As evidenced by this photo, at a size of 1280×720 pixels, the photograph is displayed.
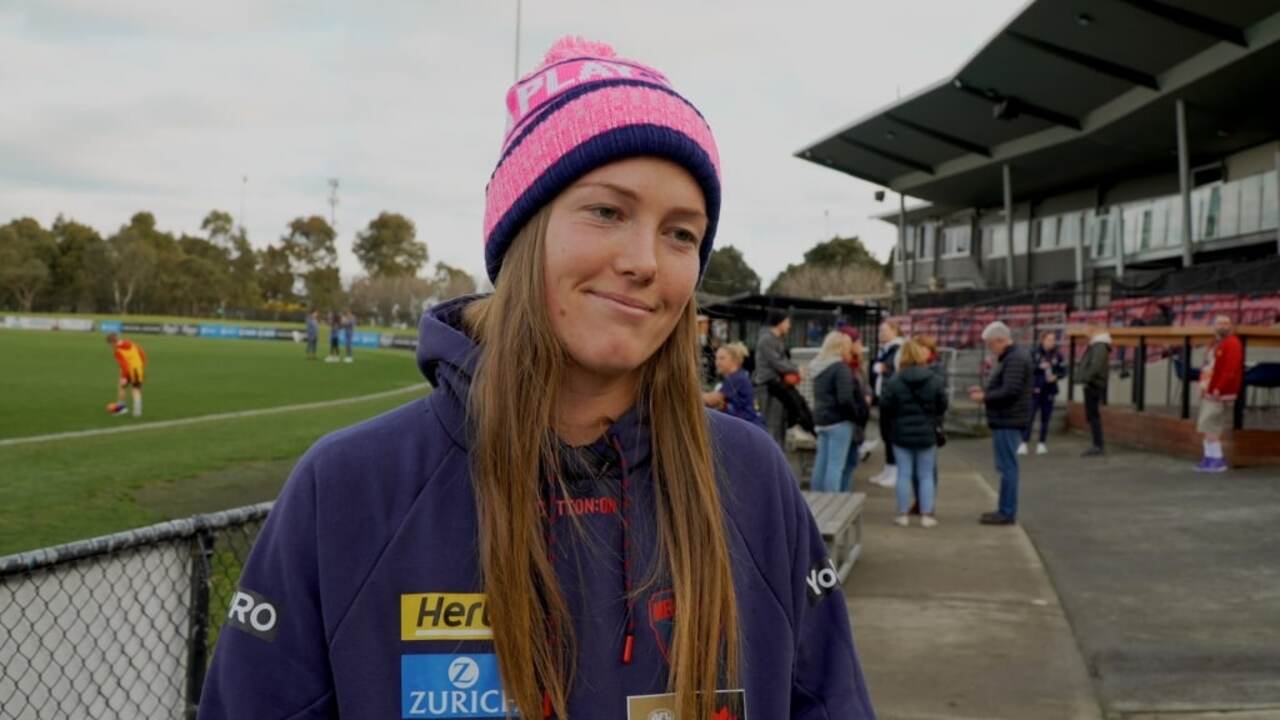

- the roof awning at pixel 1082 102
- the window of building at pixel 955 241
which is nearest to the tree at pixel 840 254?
the window of building at pixel 955 241

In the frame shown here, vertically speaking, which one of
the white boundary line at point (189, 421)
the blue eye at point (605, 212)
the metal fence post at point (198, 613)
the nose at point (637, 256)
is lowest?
the white boundary line at point (189, 421)

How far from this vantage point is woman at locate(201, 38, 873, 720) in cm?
151

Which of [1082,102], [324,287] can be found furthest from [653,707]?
[324,287]

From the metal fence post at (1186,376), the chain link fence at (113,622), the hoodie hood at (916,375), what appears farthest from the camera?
the metal fence post at (1186,376)

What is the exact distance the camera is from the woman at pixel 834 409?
10852 millimetres

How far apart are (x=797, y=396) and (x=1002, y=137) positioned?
34087 millimetres

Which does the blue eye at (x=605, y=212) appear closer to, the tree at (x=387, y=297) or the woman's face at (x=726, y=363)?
the woman's face at (x=726, y=363)

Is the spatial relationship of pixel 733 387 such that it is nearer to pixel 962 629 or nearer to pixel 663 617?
pixel 962 629

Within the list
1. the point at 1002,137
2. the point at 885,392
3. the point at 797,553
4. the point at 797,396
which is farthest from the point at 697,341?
the point at 1002,137

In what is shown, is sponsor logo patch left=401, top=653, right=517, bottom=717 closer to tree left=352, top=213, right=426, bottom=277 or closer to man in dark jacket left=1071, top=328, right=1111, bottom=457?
man in dark jacket left=1071, top=328, right=1111, bottom=457

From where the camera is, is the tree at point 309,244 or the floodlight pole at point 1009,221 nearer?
the floodlight pole at point 1009,221

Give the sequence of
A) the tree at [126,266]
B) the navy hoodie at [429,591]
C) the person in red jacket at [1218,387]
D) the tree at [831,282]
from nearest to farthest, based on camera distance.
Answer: the navy hoodie at [429,591]
the person in red jacket at [1218,387]
the tree at [831,282]
the tree at [126,266]

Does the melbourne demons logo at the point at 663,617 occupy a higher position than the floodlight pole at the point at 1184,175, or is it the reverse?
the floodlight pole at the point at 1184,175

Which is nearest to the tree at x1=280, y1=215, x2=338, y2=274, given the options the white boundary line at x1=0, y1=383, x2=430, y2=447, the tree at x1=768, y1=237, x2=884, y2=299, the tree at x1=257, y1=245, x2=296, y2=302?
the tree at x1=257, y1=245, x2=296, y2=302
